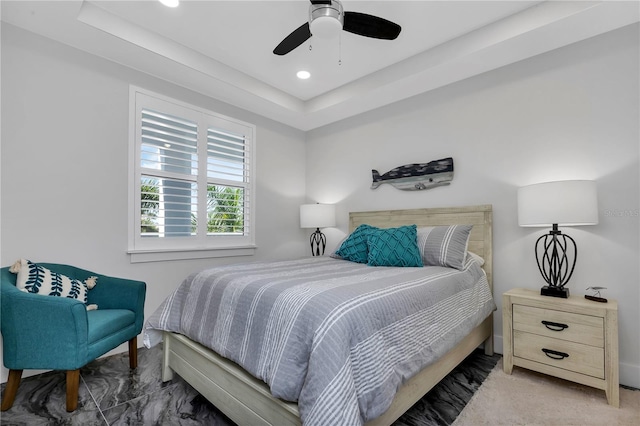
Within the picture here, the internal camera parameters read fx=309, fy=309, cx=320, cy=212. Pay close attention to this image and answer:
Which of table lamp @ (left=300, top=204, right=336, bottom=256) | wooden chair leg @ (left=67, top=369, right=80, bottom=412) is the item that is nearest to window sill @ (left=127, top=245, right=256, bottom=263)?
table lamp @ (left=300, top=204, right=336, bottom=256)

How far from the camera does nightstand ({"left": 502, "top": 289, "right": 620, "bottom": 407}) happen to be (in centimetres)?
190

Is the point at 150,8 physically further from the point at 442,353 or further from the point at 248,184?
the point at 442,353

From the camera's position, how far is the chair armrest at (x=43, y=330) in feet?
5.70

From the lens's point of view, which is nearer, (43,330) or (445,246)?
(43,330)

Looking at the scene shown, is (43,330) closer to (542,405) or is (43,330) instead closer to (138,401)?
(138,401)

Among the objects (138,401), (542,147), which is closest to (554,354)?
(542,147)

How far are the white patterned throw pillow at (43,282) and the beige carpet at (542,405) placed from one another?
2.59 m

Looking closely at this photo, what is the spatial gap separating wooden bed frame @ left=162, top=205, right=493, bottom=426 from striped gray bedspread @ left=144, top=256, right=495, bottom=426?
9 cm

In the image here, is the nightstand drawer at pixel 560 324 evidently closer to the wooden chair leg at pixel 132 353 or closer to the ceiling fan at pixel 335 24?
the ceiling fan at pixel 335 24

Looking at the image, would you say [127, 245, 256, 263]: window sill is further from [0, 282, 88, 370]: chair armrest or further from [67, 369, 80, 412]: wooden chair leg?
[67, 369, 80, 412]: wooden chair leg

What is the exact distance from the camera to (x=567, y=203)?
2.06 m

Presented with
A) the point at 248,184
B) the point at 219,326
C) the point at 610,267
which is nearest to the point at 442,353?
the point at 219,326

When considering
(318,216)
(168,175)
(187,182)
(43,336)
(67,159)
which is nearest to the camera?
(43,336)

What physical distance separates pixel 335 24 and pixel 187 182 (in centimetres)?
216
